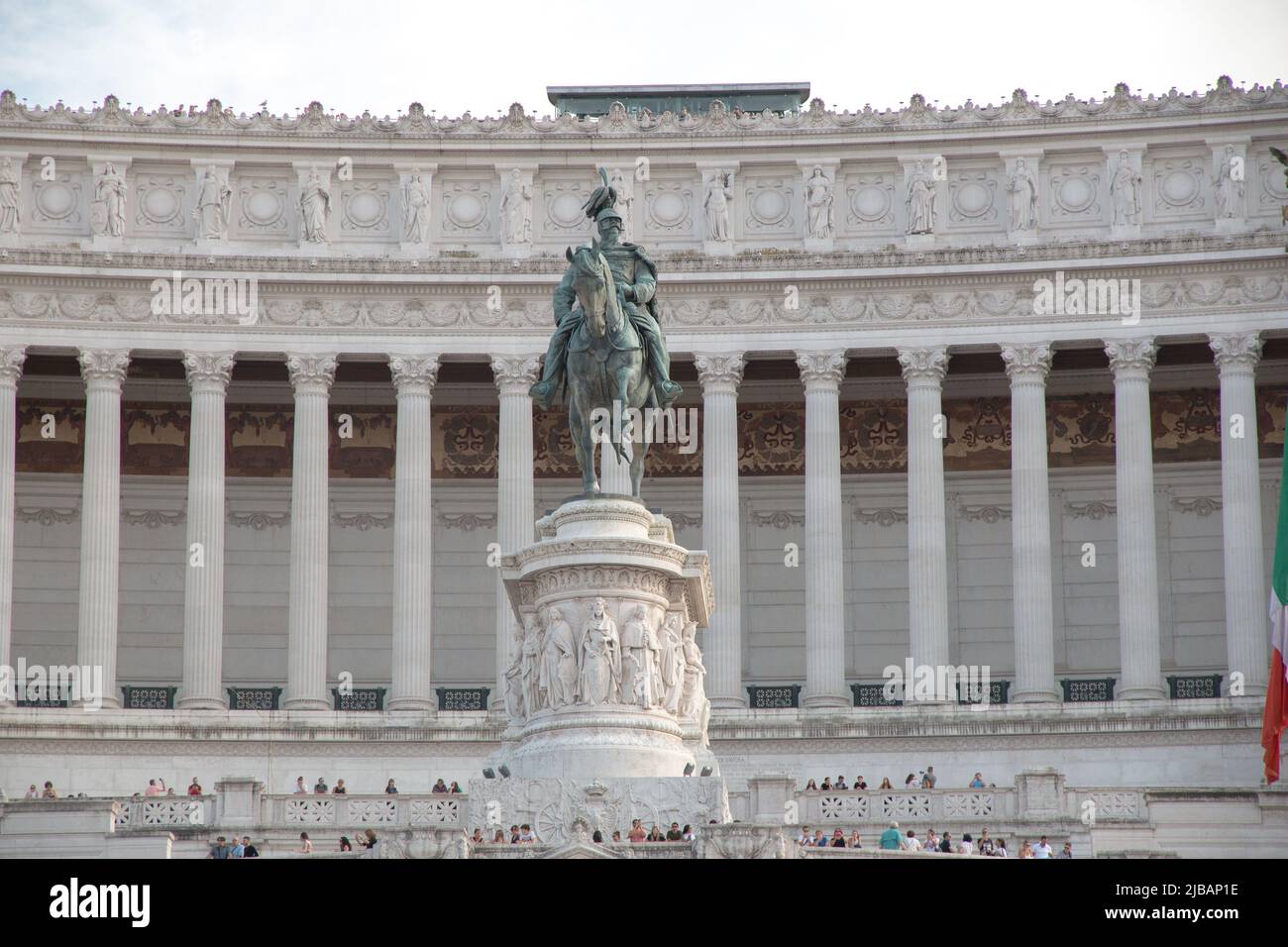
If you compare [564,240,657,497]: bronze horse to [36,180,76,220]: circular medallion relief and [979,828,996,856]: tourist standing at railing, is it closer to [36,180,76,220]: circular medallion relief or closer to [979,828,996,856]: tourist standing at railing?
[979,828,996,856]: tourist standing at railing

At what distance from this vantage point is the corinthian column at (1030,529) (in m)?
73.6

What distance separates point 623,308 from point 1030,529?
3550 cm

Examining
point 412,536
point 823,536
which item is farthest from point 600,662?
point 823,536

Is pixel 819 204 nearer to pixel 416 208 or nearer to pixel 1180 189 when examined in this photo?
pixel 1180 189

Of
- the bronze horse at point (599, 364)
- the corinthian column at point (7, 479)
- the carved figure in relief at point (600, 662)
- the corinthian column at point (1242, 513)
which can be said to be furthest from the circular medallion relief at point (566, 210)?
the carved figure in relief at point (600, 662)

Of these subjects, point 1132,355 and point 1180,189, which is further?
point 1180,189

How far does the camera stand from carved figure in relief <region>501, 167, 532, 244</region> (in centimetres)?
7725

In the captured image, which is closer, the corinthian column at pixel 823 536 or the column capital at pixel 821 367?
the corinthian column at pixel 823 536

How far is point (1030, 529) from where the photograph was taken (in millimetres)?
74625

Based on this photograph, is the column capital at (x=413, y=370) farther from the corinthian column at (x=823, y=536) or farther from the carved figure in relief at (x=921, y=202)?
the carved figure in relief at (x=921, y=202)

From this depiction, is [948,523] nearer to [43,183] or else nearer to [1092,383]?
[1092,383]

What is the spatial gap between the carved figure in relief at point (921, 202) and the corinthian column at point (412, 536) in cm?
1520

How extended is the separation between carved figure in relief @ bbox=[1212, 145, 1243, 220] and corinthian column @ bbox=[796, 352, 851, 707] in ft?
40.0
